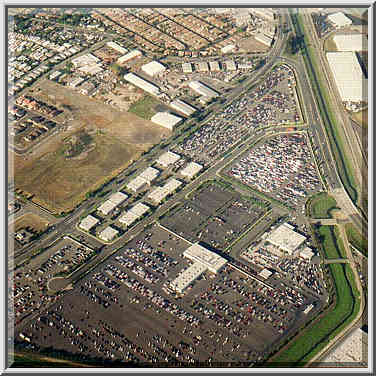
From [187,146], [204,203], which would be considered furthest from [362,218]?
[187,146]

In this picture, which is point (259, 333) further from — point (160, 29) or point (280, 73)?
point (160, 29)

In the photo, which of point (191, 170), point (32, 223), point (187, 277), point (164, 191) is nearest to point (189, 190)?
point (164, 191)

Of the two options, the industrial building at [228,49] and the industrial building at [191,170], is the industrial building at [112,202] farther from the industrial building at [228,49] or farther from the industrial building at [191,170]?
the industrial building at [228,49]

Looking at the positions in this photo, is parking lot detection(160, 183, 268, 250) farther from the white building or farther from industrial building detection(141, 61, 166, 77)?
industrial building detection(141, 61, 166, 77)

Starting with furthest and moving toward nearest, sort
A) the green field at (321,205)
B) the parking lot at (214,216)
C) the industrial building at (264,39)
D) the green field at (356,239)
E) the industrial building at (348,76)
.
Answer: the industrial building at (264,39) < the industrial building at (348,76) < the green field at (321,205) < the parking lot at (214,216) < the green field at (356,239)

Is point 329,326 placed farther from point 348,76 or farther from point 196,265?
point 348,76

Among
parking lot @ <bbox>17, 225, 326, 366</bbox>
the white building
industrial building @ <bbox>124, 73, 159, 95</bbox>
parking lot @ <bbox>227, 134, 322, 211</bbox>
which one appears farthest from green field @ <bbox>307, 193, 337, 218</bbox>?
industrial building @ <bbox>124, 73, 159, 95</bbox>

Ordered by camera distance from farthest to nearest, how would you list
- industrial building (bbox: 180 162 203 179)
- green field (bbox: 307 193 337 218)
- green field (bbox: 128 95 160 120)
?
green field (bbox: 128 95 160 120) < industrial building (bbox: 180 162 203 179) < green field (bbox: 307 193 337 218)

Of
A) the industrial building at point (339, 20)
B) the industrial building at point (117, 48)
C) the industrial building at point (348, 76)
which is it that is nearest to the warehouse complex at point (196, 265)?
the industrial building at point (348, 76)
